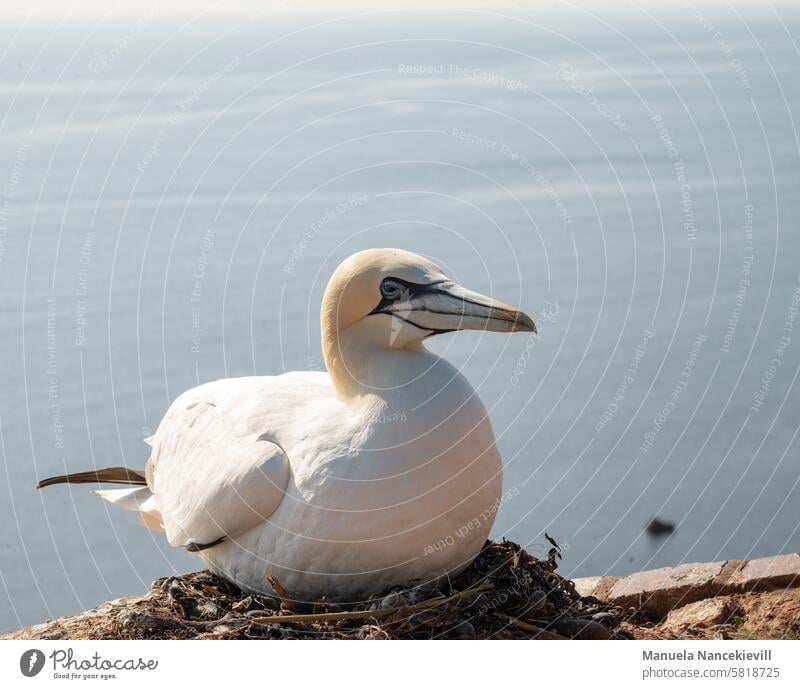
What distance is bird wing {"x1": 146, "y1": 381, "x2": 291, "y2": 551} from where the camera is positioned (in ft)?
17.1

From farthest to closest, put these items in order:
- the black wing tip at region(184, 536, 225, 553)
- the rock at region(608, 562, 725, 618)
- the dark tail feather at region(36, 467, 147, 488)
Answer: the dark tail feather at region(36, 467, 147, 488), the rock at region(608, 562, 725, 618), the black wing tip at region(184, 536, 225, 553)

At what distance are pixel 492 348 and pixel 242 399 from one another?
171 inches

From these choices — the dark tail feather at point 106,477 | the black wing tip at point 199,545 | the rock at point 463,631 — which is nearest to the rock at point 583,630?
the rock at point 463,631

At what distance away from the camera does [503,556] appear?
563 centimetres

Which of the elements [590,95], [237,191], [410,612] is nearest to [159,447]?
[410,612]

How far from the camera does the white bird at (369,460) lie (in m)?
5.04

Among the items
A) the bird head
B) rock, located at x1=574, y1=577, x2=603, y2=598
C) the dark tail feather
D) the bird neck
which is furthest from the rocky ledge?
the bird head

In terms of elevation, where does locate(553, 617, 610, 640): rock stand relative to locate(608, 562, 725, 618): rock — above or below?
above

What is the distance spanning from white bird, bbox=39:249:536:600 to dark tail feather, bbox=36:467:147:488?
982 millimetres

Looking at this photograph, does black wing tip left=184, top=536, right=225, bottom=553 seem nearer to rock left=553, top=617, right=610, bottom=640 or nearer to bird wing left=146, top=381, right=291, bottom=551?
bird wing left=146, top=381, right=291, bottom=551

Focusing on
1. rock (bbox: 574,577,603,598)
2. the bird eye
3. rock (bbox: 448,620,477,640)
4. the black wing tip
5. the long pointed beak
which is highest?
the bird eye

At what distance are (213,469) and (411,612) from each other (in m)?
1.08

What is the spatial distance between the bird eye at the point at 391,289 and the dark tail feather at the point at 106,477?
76.5 inches

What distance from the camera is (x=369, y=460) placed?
5059mm
